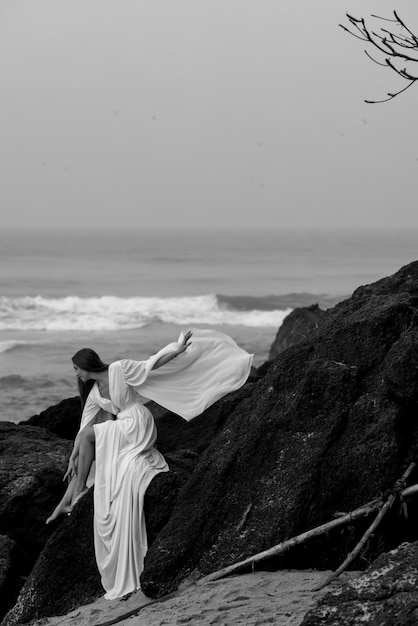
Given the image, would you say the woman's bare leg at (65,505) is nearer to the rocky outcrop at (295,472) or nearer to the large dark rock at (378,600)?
the rocky outcrop at (295,472)

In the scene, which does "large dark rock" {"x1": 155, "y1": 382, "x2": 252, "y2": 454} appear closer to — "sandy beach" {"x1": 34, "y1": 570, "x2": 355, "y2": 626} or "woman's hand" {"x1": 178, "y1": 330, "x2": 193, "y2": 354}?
"woman's hand" {"x1": 178, "y1": 330, "x2": 193, "y2": 354}

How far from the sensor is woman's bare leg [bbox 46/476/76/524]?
768cm

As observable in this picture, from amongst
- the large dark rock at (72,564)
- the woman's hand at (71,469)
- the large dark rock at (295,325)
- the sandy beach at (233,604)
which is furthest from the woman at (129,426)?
the large dark rock at (295,325)

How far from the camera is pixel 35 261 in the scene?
7238 centimetres

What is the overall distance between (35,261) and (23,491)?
6529cm

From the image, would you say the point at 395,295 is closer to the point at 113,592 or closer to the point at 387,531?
the point at 387,531

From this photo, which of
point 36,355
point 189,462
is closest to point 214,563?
point 189,462

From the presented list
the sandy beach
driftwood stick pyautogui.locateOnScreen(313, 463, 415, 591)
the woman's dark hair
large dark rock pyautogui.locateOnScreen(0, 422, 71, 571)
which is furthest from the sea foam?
driftwood stick pyautogui.locateOnScreen(313, 463, 415, 591)

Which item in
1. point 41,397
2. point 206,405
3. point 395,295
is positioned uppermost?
point 395,295

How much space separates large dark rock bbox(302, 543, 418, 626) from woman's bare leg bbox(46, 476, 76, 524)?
3.32m

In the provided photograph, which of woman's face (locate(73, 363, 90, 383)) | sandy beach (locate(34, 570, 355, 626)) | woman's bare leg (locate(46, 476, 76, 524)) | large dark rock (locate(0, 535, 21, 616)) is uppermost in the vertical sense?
woman's face (locate(73, 363, 90, 383))

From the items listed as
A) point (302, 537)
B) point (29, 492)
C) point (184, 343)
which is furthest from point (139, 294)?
point (302, 537)

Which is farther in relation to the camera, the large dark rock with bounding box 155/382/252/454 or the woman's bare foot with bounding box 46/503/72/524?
the large dark rock with bounding box 155/382/252/454

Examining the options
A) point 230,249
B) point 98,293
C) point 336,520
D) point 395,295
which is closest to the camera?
point 336,520
